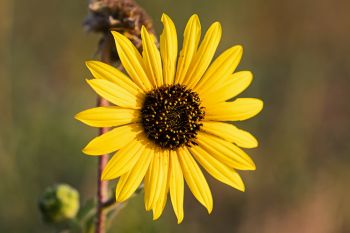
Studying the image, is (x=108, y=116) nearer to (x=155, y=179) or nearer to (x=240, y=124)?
(x=155, y=179)

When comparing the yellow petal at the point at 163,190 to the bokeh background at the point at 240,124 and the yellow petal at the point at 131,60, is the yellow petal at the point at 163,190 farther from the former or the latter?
the bokeh background at the point at 240,124

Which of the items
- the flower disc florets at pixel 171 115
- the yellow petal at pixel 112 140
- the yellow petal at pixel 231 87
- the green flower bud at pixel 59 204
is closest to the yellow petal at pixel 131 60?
the flower disc florets at pixel 171 115

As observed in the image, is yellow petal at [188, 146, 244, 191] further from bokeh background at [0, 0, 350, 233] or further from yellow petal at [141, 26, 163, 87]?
bokeh background at [0, 0, 350, 233]

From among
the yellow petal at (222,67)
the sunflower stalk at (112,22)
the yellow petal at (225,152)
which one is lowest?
the yellow petal at (225,152)

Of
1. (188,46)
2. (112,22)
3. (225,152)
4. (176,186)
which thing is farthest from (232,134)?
(112,22)

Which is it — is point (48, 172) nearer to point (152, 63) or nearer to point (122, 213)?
point (122, 213)

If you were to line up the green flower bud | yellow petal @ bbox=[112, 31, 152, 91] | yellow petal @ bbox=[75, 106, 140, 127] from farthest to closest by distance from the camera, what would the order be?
the green flower bud, yellow petal @ bbox=[112, 31, 152, 91], yellow petal @ bbox=[75, 106, 140, 127]

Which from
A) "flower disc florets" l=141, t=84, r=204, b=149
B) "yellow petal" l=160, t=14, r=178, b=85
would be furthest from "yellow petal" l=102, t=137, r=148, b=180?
"yellow petal" l=160, t=14, r=178, b=85

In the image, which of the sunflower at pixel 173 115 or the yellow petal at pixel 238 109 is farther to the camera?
the yellow petal at pixel 238 109
